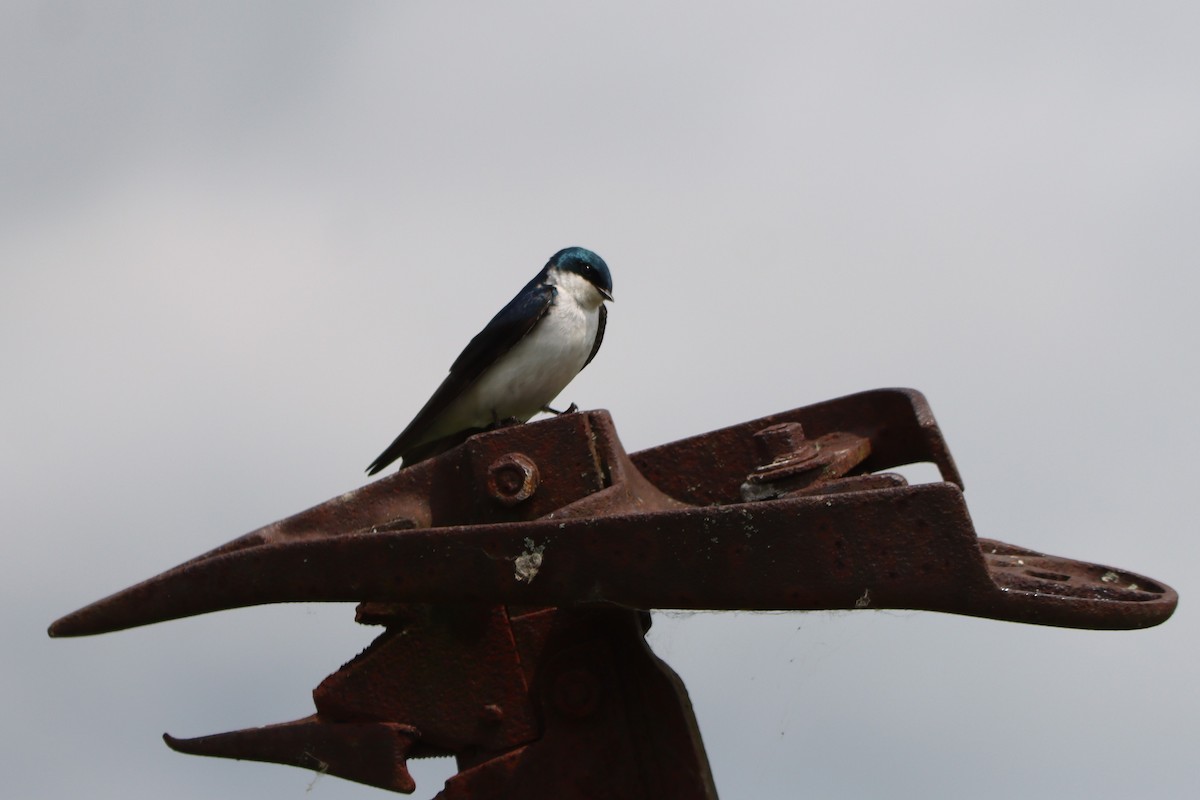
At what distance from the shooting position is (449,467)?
2.32 m

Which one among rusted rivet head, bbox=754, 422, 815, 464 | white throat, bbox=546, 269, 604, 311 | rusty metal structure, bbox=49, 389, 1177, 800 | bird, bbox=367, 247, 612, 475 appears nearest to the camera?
rusty metal structure, bbox=49, 389, 1177, 800

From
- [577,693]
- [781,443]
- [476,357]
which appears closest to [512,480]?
[577,693]

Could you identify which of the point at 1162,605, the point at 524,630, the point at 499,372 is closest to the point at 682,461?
the point at 524,630

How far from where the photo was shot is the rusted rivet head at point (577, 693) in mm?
2084

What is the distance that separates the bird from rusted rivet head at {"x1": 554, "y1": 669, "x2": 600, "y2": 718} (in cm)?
237

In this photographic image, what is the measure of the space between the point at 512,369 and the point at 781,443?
2.76 meters

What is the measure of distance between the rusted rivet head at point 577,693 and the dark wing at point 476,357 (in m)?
2.37

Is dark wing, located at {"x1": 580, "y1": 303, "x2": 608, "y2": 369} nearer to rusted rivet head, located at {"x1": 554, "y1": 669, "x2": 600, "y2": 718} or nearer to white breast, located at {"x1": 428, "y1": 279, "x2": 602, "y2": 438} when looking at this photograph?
white breast, located at {"x1": 428, "y1": 279, "x2": 602, "y2": 438}

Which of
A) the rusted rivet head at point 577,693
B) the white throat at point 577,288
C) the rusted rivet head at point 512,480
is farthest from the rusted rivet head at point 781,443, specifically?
the white throat at point 577,288

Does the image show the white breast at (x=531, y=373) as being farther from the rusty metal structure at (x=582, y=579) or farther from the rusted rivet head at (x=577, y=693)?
the rusted rivet head at (x=577, y=693)

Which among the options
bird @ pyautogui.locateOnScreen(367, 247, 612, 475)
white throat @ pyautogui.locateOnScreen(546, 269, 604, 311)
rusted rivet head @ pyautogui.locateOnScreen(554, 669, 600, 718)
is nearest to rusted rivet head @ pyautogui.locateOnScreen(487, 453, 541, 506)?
rusted rivet head @ pyautogui.locateOnScreen(554, 669, 600, 718)

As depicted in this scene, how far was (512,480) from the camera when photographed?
221 centimetres

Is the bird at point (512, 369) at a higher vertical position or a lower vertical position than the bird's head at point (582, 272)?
lower

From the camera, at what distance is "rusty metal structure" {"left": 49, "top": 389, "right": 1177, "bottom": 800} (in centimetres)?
174
